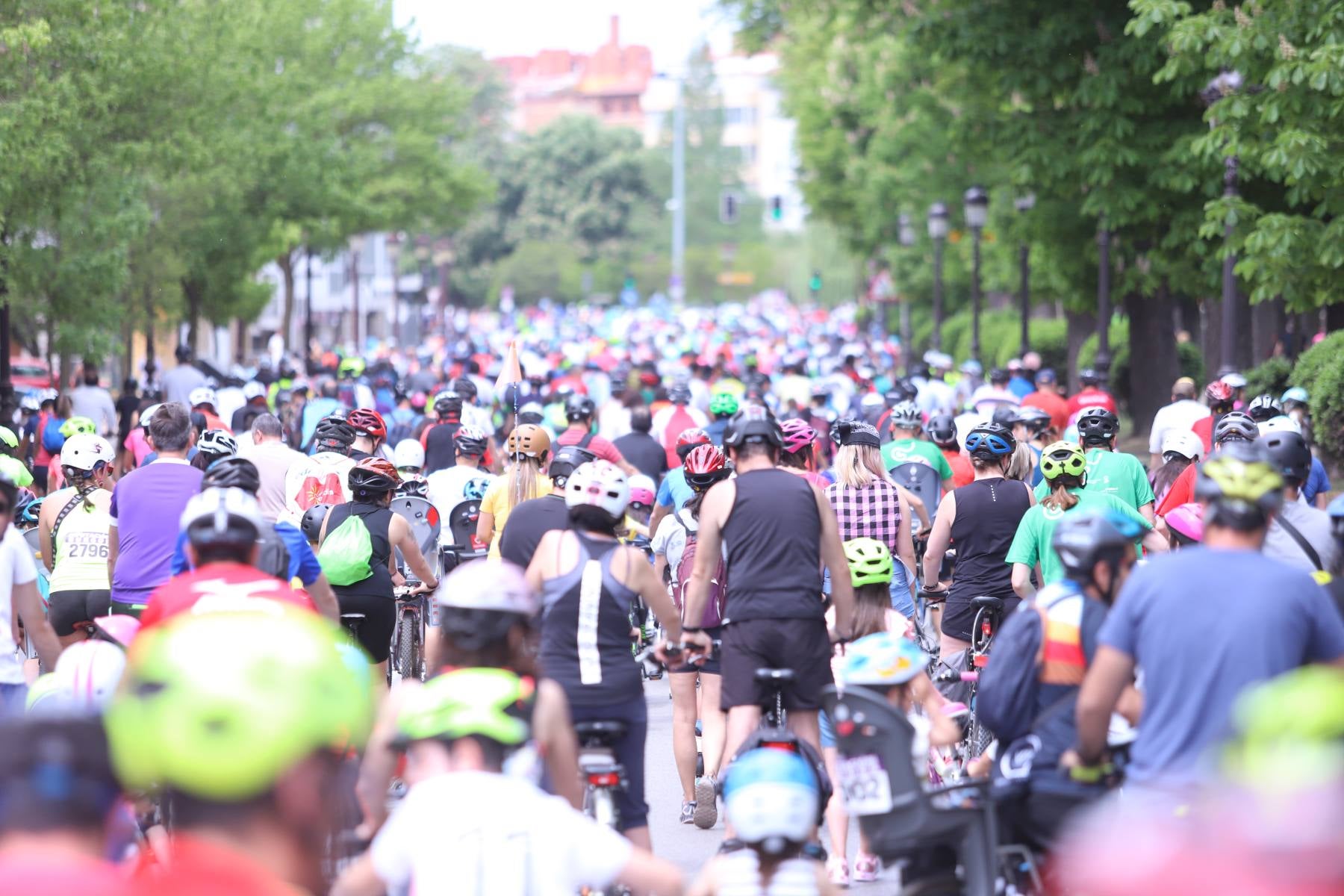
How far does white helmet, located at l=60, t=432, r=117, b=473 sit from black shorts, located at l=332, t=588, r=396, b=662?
1.40 m

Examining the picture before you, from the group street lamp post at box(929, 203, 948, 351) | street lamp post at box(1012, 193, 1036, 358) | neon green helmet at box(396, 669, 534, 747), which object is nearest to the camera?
neon green helmet at box(396, 669, 534, 747)

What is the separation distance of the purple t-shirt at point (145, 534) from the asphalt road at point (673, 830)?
2313 mm

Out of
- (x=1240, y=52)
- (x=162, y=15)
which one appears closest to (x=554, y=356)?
(x=162, y=15)

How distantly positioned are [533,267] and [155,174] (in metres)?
82.9

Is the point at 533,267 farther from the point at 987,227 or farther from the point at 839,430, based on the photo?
the point at 839,430

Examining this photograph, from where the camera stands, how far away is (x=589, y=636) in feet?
22.1

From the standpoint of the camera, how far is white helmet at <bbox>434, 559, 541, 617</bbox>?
5.01 metres

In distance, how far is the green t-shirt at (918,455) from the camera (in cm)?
1281

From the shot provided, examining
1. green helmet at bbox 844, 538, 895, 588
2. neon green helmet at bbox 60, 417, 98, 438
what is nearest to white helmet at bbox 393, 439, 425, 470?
neon green helmet at bbox 60, 417, 98, 438

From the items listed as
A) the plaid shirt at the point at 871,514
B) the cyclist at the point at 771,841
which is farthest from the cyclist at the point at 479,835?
the plaid shirt at the point at 871,514

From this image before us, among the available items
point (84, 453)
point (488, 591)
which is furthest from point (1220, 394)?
point (488, 591)

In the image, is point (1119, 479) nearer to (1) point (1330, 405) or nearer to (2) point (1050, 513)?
(2) point (1050, 513)

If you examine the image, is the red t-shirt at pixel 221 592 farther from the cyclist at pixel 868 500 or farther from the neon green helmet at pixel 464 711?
the cyclist at pixel 868 500

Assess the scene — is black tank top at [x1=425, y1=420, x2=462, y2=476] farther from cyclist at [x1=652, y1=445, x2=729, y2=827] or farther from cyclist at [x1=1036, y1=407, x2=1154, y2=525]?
cyclist at [x1=1036, y1=407, x2=1154, y2=525]
